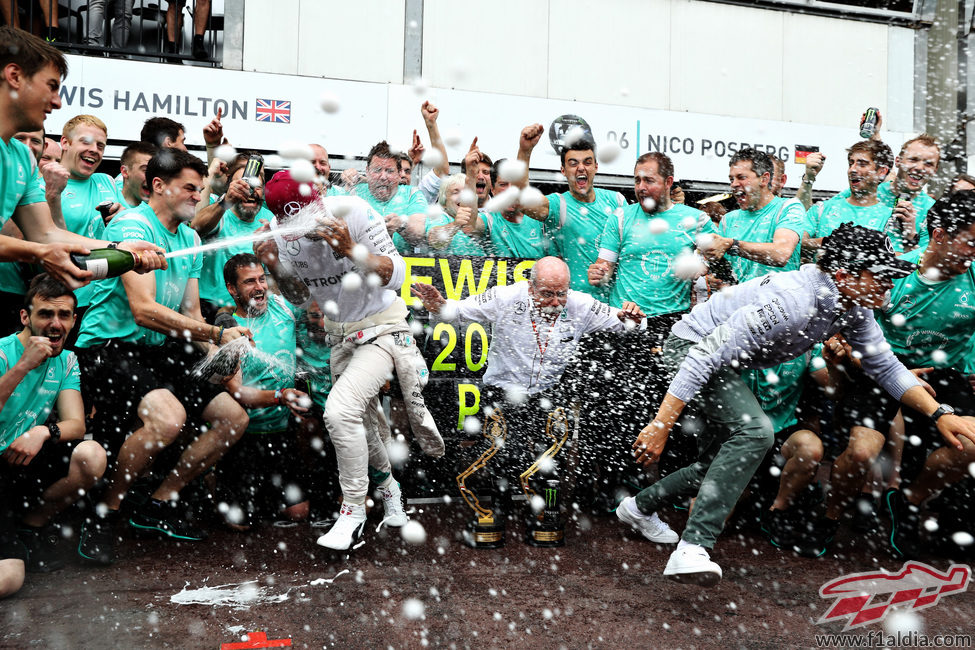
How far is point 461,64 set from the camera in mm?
9891

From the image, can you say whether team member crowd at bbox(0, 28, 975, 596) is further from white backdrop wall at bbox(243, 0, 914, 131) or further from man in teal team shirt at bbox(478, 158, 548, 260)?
white backdrop wall at bbox(243, 0, 914, 131)

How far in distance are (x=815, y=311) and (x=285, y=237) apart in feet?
8.62

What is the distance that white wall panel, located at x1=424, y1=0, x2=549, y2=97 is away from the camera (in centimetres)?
988

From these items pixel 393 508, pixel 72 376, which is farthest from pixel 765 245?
pixel 72 376

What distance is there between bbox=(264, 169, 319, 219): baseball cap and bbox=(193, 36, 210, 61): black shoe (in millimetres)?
5874

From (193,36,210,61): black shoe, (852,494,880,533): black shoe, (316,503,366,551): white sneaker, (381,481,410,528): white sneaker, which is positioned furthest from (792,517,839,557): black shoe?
(193,36,210,61): black shoe

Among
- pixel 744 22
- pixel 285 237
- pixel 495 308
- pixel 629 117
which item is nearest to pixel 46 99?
pixel 285 237

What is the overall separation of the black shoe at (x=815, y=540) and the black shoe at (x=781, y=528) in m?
0.04

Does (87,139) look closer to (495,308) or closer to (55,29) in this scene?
(495,308)

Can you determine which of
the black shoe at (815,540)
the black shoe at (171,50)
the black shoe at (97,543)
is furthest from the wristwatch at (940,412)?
the black shoe at (171,50)

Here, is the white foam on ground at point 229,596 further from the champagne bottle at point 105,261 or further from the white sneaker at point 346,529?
the champagne bottle at point 105,261

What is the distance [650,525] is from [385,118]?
20.9 ft

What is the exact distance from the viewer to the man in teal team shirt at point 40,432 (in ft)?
12.0

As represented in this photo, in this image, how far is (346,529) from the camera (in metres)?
4.16
